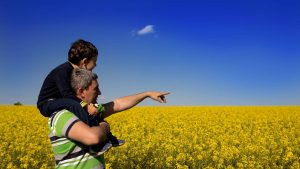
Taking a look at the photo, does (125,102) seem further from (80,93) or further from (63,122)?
(63,122)

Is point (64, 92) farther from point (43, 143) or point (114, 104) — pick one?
point (43, 143)

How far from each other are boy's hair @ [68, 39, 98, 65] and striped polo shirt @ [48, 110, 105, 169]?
610 millimetres

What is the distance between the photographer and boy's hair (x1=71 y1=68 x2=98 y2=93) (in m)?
2.56

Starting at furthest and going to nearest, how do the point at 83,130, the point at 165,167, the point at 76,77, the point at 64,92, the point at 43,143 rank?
the point at 43,143, the point at 165,167, the point at 64,92, the point at 76,77, the point at 83,130

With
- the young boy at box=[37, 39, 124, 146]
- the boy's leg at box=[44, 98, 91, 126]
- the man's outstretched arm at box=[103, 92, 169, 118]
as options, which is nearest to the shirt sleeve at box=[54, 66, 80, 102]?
the young boy at box=[37, 39, 124, 146]

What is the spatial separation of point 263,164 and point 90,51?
5737 mm

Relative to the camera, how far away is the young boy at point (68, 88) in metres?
2.58

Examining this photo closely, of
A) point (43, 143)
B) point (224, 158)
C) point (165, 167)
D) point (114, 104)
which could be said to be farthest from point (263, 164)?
point (114, 104)

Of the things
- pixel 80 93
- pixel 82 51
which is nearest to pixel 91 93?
pixel 80 93

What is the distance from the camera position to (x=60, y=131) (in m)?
2.48

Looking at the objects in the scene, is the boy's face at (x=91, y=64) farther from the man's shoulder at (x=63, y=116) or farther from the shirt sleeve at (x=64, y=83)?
the man's shoulder at (x=63, y=116)

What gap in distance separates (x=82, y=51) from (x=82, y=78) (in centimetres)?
54

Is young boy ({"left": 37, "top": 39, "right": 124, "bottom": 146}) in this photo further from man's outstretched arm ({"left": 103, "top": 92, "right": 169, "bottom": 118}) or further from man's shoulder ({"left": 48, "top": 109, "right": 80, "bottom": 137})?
man's outstretched arm ({"left": 103, "top": 92, "right": 169, "bottom": 118})

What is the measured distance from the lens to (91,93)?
2.61 meters
